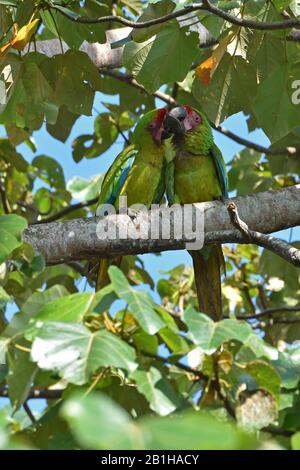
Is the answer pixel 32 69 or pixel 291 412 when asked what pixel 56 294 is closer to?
pixel 291 412

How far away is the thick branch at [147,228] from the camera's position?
304 centimetres

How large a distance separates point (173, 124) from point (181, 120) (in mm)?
107

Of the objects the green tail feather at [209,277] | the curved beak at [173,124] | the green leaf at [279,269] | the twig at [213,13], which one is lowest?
the green leaf at [279,269]

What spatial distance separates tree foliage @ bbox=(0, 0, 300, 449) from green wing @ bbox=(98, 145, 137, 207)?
351mm

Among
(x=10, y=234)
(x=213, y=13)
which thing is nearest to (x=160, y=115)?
(x=213, y=13)

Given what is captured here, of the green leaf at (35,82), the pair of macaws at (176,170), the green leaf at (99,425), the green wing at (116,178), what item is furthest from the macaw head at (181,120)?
the green leaf at (99,425)

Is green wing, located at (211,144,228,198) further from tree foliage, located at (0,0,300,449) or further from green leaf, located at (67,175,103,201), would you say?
green leaf, located at (67,175,103,201)

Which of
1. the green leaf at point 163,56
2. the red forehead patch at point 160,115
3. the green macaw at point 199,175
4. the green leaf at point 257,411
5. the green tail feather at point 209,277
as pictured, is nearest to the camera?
the green leaf at point 257,411

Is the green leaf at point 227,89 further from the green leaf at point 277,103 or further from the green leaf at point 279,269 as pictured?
the green leaf at point 279,269

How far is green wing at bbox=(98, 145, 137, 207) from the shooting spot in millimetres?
4348

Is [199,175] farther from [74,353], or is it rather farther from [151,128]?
[74,353]

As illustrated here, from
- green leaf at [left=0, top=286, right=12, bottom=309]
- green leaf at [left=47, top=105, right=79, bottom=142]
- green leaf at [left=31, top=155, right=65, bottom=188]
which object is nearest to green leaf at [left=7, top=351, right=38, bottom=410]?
green leaf at [left=0, top=286, right=12, bottom=309]

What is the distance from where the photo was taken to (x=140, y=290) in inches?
74.0

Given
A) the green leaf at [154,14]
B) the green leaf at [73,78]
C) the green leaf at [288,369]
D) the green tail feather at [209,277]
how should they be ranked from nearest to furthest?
the green leaf at [288,369] < the green leaf at [154,14] < the green leaf at [73,78] < the green tail feather at [209,277]
